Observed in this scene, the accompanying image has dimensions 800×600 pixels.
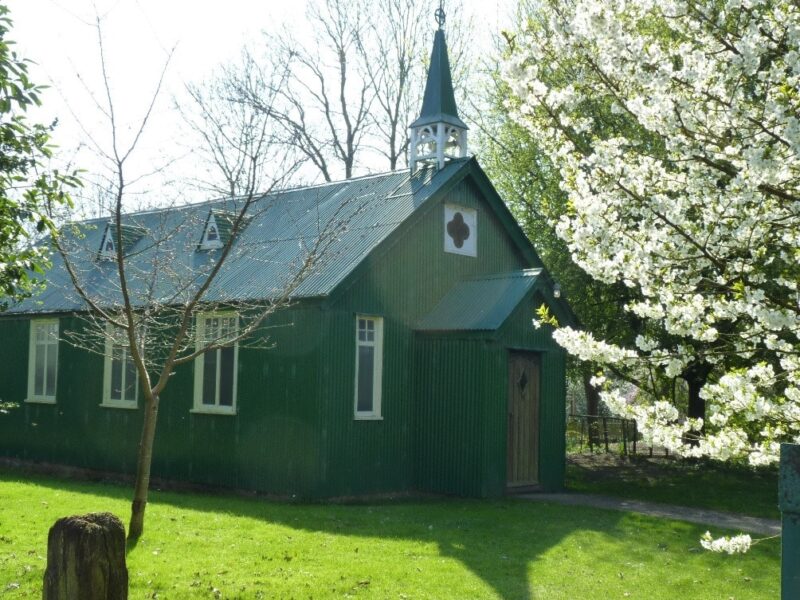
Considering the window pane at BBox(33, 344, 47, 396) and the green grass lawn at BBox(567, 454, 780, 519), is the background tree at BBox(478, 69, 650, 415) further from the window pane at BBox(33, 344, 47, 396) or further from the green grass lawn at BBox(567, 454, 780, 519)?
the window pane at BBox(33, 344, 47, 396)

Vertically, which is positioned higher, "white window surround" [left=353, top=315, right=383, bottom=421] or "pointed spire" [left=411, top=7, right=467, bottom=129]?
"pointed spire" [left=411, top=7, right=467, bottom=129]

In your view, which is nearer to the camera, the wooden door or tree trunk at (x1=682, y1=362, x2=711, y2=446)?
the wooden door

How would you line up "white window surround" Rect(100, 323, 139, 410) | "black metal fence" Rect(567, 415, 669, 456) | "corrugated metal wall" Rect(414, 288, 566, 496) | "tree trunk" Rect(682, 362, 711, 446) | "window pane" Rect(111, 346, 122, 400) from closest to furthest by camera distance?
"corrugated metal wall" Rect(414, 288, 566, 496) → "white window surround" Rect(100, 323, 139, 410) → "window pane" Rect(111, 346, 122, 400) → "tree trunk" Rect(682, 362, 711, 446) → "black metal fence" Rect(567, 415, 669, 456)

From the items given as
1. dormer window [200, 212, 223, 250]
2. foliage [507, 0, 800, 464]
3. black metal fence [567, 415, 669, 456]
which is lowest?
black metal fence [567, 415, 669, 456]

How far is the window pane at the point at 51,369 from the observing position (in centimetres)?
2088

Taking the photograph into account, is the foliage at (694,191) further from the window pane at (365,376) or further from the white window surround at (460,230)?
the white window surround at (460,230)

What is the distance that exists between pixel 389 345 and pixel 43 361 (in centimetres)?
916

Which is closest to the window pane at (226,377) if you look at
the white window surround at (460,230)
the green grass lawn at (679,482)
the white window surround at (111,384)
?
the white window surround at (111,384)

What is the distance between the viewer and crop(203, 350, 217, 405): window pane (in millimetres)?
17484

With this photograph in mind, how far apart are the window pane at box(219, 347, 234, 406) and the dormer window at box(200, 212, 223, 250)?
285 centimetres

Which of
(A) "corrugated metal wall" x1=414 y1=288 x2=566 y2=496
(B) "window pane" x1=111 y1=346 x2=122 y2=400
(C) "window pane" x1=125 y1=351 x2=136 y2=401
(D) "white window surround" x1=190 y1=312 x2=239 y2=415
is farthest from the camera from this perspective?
(B) "window pane" x1=111 y1=346 x2=122 y2=400

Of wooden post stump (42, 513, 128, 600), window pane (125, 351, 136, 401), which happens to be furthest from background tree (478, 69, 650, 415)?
wooden post stump (42, 513, 128, 600)

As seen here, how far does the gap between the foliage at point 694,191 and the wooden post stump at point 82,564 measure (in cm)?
352

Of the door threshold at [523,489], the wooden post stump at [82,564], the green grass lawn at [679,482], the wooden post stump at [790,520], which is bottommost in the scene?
the green grass lawn at [679,482]
